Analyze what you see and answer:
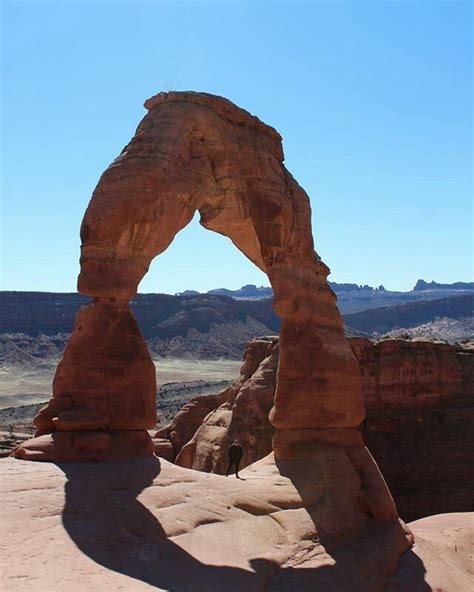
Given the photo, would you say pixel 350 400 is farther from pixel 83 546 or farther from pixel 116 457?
pixel 83 546

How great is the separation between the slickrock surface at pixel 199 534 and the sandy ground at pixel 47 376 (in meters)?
56.7

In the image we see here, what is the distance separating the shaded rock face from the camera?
2697 cm

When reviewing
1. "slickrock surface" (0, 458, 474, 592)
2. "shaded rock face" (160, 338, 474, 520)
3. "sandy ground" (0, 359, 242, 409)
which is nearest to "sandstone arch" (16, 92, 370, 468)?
"slickrock surface" (0, 458, 474, 592)

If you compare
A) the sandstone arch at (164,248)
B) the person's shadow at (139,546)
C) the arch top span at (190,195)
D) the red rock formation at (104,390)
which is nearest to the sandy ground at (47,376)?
the arch top span at (190,195)

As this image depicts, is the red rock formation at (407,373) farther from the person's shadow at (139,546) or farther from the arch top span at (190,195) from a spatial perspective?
the person's shadow at (139,546)

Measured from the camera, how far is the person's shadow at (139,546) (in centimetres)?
800

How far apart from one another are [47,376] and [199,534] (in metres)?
75.1

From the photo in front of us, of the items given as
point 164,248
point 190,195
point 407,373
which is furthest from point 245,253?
point 407,373

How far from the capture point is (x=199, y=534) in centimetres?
955

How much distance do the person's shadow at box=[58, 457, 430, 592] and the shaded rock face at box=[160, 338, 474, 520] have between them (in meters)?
13.9

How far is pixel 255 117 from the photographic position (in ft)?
51.3

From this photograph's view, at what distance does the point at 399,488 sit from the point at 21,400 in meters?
47.3

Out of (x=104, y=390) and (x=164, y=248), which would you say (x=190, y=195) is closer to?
(x=164, y=248)

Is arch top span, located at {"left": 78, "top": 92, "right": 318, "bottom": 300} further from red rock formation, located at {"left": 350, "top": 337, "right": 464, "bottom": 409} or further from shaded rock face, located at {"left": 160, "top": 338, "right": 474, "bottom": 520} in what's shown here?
red rock formation, located at {"left": 350, "top": 337, "right": 464, "bottom": 409}
